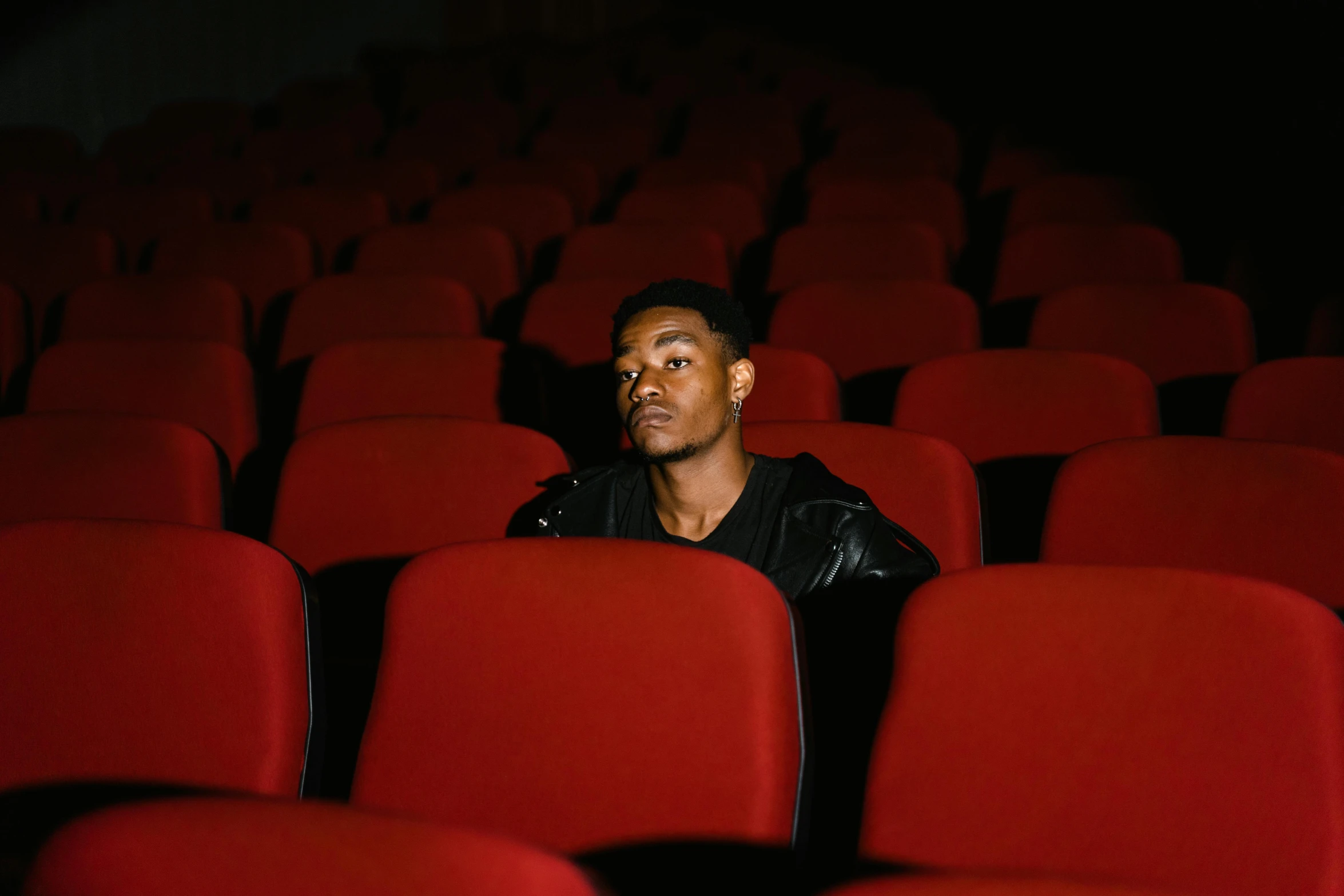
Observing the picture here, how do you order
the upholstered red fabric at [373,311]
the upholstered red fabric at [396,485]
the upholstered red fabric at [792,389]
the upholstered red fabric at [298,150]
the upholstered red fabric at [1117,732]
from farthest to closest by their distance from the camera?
the upholstered red fabric at [298,150]
the upholstered red fabric at [373,311]
the upholstered red fabric at [792,389]
the upholstered red fabric at [396,485]
the upholstered red fabric at [1117,732]

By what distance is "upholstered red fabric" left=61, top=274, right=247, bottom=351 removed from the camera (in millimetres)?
2539

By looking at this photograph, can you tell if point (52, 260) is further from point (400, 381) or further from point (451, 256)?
point (400, 381)

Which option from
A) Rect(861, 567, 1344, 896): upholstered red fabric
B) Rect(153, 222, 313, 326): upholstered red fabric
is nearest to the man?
Rect(861, 567, 1344, 896): upholstered red fabric

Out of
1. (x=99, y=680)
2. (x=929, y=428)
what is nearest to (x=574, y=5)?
(x=929, y=428)

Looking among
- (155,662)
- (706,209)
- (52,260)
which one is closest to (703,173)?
(706,209)

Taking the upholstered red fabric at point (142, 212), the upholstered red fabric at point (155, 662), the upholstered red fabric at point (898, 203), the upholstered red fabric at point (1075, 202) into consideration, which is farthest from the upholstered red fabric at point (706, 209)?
the upholstered red fabric at point (155, 662)

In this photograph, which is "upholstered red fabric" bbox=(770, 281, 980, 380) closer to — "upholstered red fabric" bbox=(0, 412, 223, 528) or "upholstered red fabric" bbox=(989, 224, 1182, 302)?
"upholstered red fabric" bbox=(989, 224, 1182, 302)

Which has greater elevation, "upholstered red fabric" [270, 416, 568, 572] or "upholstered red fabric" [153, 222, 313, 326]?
"upholstered red fabric" [153, 222, 313, 326]

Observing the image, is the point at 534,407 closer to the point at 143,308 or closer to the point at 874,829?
the point at 143,308

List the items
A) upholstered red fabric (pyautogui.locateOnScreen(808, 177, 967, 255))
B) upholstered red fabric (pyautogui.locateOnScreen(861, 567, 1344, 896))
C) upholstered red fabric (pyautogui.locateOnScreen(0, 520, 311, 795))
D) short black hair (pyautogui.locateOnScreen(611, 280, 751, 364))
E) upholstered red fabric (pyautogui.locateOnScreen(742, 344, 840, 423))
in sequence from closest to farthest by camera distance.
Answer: upholstered red fabric (pyautogui.locateOnScreen(861, 567, 1344, 896)) < upholstered red fabric (pyautogui.locateOnScreen(0, 520, 311, 795)) < short black hair (pyautogui.locateOnScreen(611, 280, 751, 364)) < upholstered red fabric (pyautogui.locateOnScreen(742, 344, 840, 423)) < upholstered red fabric (pyautogui.locateOnScreen(808, 177, 967, 255))

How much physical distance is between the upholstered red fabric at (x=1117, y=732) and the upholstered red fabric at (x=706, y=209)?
2364 mm

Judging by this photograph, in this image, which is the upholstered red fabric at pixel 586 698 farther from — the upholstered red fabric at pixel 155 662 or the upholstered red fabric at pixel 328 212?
the upholstered red fabric at pixel 328 212

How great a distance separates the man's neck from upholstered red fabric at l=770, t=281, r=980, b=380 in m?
0.99

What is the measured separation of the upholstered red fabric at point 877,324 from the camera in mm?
2338
